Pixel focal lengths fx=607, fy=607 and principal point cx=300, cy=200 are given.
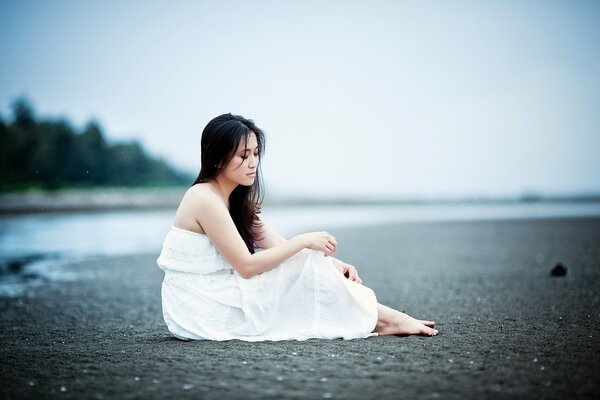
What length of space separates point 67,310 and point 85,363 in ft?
9.98

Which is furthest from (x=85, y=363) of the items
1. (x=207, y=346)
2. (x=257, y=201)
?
(x=257, y=201)

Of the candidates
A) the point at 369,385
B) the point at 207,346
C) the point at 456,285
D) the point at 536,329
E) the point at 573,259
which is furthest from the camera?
the point at 573,259

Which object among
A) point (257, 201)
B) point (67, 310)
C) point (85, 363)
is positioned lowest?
point (67, 310)

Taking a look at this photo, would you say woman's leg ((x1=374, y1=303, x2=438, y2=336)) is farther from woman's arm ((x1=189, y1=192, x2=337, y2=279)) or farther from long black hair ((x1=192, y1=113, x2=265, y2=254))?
long black hair ((x1=192, y1=113, x2=265, y2=254))

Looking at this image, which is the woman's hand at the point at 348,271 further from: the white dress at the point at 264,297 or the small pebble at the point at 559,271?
the small pebble at the point at 559,271

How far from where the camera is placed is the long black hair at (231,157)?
365 cm

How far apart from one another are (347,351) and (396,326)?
60 centimetres

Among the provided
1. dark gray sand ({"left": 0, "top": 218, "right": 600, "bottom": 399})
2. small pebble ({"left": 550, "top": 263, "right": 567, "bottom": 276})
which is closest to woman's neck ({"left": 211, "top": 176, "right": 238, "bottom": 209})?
dark gray sand ({"left": 0, "top": 218, "right": 600, "bottom": 399})

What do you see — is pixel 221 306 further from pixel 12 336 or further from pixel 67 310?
pixel 67 310

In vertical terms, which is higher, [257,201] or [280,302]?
[257,201]

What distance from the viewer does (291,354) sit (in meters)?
3.29

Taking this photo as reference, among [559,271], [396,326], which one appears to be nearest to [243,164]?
[396,326]

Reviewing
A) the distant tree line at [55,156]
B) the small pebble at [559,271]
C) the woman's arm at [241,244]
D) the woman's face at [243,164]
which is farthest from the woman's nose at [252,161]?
the distant tree line at [55,156]

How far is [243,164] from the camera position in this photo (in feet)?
12.1
